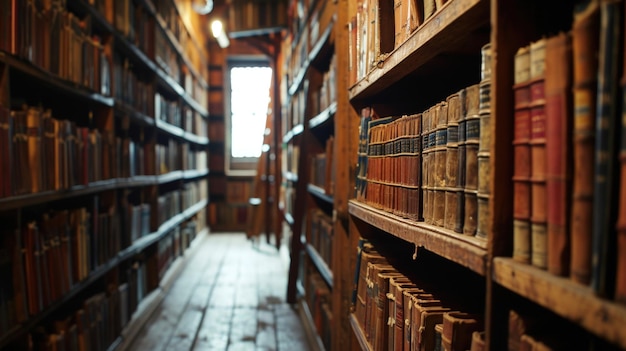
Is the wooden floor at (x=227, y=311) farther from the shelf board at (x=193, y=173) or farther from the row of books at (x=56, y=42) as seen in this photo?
the row of books at (x=56, y=42)

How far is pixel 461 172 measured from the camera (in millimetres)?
827

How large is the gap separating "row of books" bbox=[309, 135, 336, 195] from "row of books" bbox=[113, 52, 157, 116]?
46.6 inches

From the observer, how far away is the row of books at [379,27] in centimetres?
106

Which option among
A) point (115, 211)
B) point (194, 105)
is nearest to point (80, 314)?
point (115, 211)

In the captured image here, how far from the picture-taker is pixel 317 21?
270 cm

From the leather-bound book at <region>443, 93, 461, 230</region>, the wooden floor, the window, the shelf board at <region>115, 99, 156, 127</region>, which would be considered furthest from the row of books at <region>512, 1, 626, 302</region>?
the window

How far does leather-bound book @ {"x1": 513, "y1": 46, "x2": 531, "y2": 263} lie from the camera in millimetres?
621

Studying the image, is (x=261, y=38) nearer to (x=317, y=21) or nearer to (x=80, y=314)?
(x=317, y=21)

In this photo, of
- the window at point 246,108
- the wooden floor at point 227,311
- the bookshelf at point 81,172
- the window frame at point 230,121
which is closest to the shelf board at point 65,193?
the bookshelf at point 81,172

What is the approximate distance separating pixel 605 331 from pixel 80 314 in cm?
209

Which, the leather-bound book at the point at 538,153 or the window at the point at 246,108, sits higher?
the window at the point at 246,108

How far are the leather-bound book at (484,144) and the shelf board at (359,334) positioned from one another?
776 mm

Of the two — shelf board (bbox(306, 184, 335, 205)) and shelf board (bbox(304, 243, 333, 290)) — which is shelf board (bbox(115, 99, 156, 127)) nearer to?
shelf board (bbox(306, 184, 335, 205))

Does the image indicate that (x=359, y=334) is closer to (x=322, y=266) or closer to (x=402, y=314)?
(x=402, y=314)
